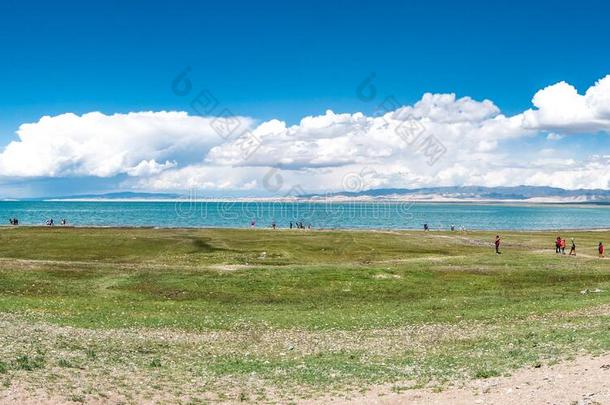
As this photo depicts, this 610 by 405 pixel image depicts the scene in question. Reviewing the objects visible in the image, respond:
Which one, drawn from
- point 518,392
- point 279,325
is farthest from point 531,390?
point 279,325

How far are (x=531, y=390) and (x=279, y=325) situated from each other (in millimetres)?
20635

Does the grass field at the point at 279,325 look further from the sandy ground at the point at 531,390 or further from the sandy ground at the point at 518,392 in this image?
the sandy ground at the point at 531,390

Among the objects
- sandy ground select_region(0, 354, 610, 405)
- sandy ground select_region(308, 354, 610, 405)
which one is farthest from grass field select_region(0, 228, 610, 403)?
sandy ground select_region(308, 354, 610, 405)

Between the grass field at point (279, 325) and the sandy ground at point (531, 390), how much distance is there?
55.0 inches

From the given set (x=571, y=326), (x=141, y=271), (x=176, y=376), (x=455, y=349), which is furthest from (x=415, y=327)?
(x=141, y=271)

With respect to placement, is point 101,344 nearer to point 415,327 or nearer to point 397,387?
point 397,387

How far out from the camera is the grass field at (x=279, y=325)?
24.2m

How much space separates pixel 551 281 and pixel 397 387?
139ft

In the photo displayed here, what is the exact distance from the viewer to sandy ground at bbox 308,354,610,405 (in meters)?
19.3

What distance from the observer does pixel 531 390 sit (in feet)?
67.6

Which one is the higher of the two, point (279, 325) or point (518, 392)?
point (518, 392)

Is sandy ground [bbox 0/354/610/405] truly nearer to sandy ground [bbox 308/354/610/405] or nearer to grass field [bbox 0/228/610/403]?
sandy ground [bbox 308/354/610/405]

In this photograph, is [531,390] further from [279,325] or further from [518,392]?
[279,325]

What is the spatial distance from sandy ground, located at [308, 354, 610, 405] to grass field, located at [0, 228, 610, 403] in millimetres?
1398
